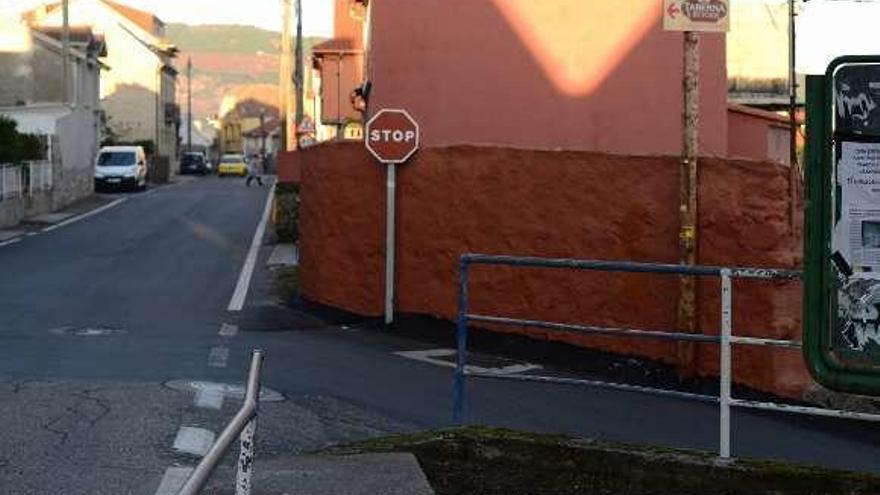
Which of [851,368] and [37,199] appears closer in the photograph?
[851,368]

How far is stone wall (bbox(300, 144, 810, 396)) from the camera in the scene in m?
10.8

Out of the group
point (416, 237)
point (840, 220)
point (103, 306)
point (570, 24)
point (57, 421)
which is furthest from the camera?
point (570, 24)

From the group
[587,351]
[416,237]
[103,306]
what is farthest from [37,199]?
[587,351]

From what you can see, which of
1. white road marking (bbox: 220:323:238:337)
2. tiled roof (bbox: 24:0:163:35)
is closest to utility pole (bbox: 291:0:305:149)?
white road marking (bbox: 220:323:238:337)

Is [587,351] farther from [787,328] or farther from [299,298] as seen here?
[299,298]

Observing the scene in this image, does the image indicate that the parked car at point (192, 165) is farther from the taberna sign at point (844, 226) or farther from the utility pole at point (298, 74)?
the taberna sign at point (844, 226)

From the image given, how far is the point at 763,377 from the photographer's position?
10.5m

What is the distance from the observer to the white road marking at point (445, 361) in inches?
451

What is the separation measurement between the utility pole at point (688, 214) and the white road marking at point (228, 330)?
16.7 feet

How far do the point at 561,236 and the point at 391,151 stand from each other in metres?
2.56

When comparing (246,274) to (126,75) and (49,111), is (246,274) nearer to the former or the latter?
(49,111)

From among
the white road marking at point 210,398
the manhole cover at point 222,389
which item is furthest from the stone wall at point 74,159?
the white road marking at point 210,398

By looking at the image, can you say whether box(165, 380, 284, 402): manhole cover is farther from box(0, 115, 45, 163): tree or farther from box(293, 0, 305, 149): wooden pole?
box(293, 0, 305, 149): wooden pole

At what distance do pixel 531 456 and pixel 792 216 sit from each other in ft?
16.2
